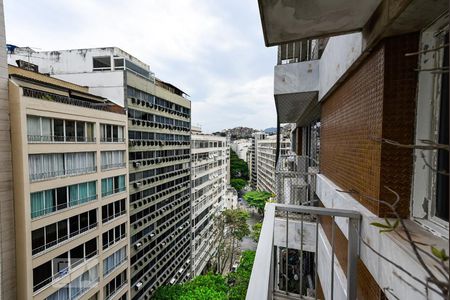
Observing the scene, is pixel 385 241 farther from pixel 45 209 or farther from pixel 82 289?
pixel 82 289

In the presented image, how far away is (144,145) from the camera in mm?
16141

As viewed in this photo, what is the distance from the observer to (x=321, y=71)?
4234 millimetres

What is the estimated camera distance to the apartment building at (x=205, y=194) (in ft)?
85.0

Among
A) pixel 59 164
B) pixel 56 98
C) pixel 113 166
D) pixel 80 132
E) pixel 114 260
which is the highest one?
pixel 56 98

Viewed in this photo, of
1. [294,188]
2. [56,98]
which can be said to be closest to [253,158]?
[56,98]

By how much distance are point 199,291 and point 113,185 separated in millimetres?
7841

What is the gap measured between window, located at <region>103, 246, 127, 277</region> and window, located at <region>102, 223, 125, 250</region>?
2.23 feet

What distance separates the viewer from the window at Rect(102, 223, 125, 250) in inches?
485

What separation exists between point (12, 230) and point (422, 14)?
11794mm

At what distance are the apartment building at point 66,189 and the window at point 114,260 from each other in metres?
0.05

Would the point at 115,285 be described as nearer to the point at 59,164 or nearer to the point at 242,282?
the point at 242,282

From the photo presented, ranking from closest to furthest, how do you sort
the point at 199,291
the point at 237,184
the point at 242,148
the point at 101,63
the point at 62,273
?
1. the point at 62,273
2. the point at 199,291
3. the point at 101,63
4. the point at 237,184
5. the point at 242,148

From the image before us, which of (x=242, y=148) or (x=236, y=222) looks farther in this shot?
(x=242, y=148)

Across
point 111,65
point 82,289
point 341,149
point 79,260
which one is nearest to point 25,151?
point 79,260
